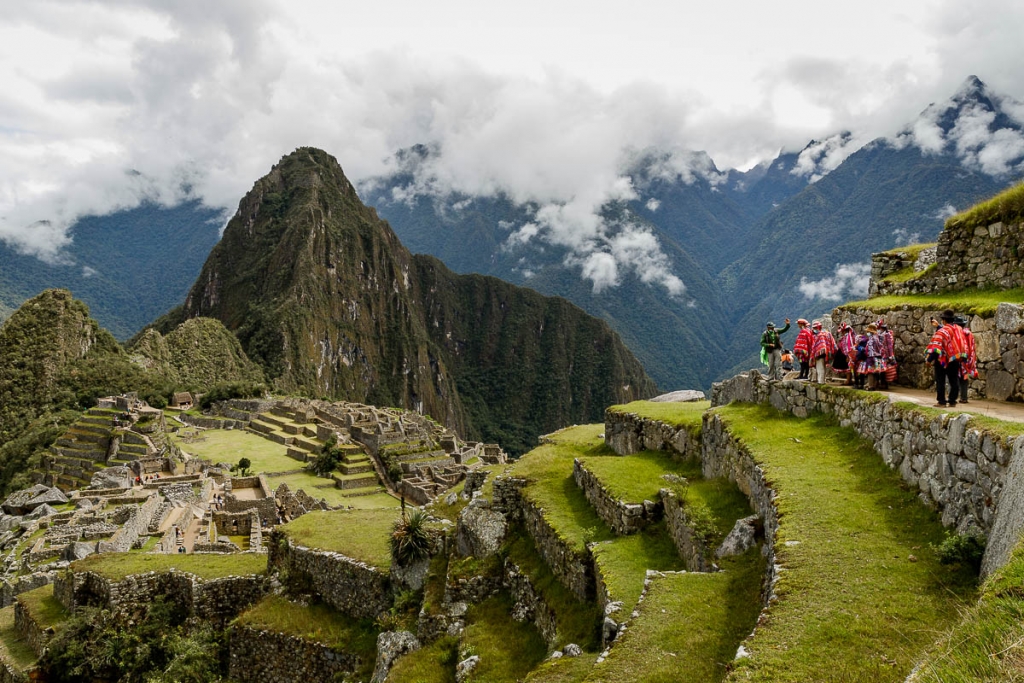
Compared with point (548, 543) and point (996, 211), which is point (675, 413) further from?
point (996, 211)

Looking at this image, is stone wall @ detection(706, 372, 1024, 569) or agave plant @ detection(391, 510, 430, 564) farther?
agave plant @ detection(391, 510, 430, 564)

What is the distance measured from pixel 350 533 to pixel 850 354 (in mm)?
11245

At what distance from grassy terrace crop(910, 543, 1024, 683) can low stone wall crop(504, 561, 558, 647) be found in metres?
5.71

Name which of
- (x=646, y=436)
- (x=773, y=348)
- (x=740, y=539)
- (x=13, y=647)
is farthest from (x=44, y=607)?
(x=773, y=348)

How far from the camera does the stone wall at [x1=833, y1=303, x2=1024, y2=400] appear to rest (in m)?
9.09

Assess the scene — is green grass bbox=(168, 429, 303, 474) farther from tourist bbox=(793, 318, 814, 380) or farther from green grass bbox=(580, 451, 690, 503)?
tourist bbox=(793, 318, 814, 380)

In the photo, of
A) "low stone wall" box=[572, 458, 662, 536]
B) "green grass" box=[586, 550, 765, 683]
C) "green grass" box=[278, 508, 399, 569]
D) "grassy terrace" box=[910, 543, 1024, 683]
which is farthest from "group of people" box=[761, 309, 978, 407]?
"green grass" box=[278, 508, 399, 569]

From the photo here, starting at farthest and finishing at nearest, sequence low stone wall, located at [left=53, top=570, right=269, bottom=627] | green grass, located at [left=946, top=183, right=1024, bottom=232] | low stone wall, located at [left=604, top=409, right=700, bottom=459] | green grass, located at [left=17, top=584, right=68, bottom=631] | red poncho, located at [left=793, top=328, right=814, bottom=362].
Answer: green grass, located at [left=17, top=584, right=68, bottom=631] → low stone wall, located at [left=53, top=570, right=269, bottom=627] → low stone wall, located at [left=604, top=409, right=700, bottom=459] → red poncho, located at [left=793, top=328, right=814, bottom=362] → green grass, located at [left=946, top=183, right=1024, bottom=232]

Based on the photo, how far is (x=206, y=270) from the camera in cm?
19988

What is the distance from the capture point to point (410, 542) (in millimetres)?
12625

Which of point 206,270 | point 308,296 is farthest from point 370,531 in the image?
point 206,270

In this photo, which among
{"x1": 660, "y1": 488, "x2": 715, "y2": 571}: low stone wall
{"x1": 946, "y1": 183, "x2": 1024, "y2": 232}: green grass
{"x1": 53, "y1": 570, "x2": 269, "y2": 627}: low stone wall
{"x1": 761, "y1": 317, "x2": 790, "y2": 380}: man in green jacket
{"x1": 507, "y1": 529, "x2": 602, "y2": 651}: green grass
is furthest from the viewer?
{"x1": 53, "y1": 570, "x2": 269, "y2": 627}: low stone wall

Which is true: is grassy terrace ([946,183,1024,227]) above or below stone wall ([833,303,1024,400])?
above

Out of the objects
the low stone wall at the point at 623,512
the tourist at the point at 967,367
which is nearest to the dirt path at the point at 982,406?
the tourist at the point at 967,367
